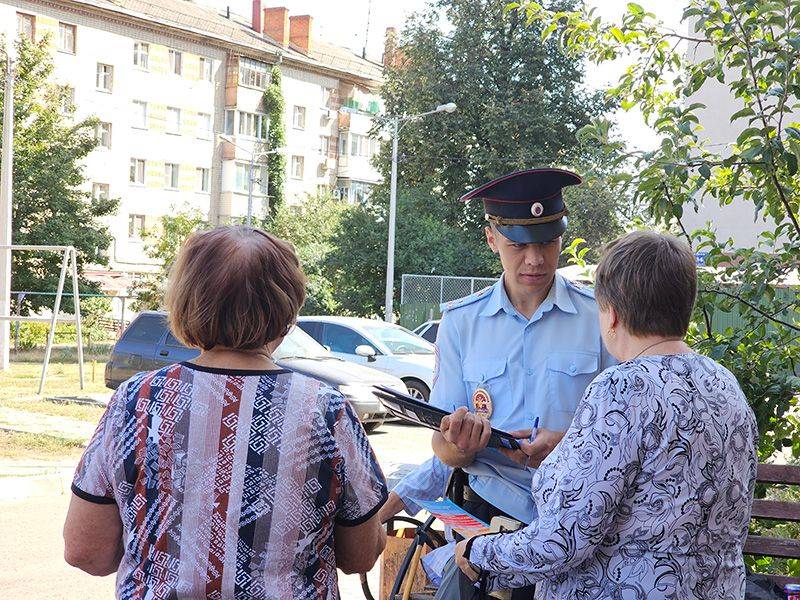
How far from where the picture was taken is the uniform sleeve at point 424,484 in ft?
10.6

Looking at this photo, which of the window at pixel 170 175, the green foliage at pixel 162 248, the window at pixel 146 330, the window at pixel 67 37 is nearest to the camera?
the window at pixel 146 330

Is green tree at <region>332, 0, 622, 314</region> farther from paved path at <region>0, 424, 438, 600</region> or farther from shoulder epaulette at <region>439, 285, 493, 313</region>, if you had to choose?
shoulder epaulette at <region>439, 285, 493, 313</region>

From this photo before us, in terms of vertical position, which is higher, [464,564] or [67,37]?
[67,37]

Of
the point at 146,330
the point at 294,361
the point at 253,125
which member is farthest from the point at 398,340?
the point at 253,125

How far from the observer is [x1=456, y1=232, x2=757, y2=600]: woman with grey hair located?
219 centimetres

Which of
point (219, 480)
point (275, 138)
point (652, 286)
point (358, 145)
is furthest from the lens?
point (358, 145)

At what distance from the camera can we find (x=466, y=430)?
2.74m

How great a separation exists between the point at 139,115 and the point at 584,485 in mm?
47942

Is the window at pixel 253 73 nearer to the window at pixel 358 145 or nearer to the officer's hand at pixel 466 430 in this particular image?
the window at pixel 358 145

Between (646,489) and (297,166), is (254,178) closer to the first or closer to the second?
(297,166)

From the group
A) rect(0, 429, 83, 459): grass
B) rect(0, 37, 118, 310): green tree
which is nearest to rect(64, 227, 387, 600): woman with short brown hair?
rect(0, 429, 83, 459): grass

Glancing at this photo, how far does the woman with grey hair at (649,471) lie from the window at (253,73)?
52077 millimetres

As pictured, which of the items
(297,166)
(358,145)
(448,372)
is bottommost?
(448,372)

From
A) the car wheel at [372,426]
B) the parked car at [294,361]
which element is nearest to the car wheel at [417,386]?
the parked car at [294,361]
